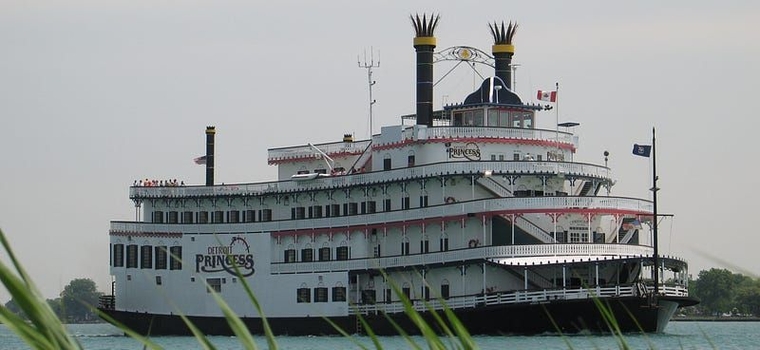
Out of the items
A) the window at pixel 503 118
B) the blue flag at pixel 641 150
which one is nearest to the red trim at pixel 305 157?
the window at pixel 503 118

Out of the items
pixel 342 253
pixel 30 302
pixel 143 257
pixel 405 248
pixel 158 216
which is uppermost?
pixel 30 302

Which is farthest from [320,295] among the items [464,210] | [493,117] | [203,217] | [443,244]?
[493,117]

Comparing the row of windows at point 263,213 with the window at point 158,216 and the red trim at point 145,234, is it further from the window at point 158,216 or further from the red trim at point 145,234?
the red trim at point 145,234

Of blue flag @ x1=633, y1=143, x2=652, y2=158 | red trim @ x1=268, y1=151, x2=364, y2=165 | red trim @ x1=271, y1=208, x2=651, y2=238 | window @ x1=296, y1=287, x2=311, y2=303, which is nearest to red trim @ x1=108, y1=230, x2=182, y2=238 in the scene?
red trim @ x1=271, y1=208, x2=651, y2=238

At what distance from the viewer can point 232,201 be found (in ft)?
188

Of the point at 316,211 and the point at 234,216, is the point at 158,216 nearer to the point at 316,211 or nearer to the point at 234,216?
the point at 234,216

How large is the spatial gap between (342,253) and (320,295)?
1.75 meters

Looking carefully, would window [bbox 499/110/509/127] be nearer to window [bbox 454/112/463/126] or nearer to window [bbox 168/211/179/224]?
window [bbox 454/112/463/126]

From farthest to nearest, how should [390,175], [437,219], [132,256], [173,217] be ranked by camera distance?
[173,217], [132,256], [390,175], [437,219]

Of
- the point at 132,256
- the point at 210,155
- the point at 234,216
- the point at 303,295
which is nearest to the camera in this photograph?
the point at 303,295

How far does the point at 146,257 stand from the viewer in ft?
189

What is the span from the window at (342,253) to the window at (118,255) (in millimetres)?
9389

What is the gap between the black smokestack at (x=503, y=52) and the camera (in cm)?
5888

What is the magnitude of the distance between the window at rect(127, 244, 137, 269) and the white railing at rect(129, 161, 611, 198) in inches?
81.5
